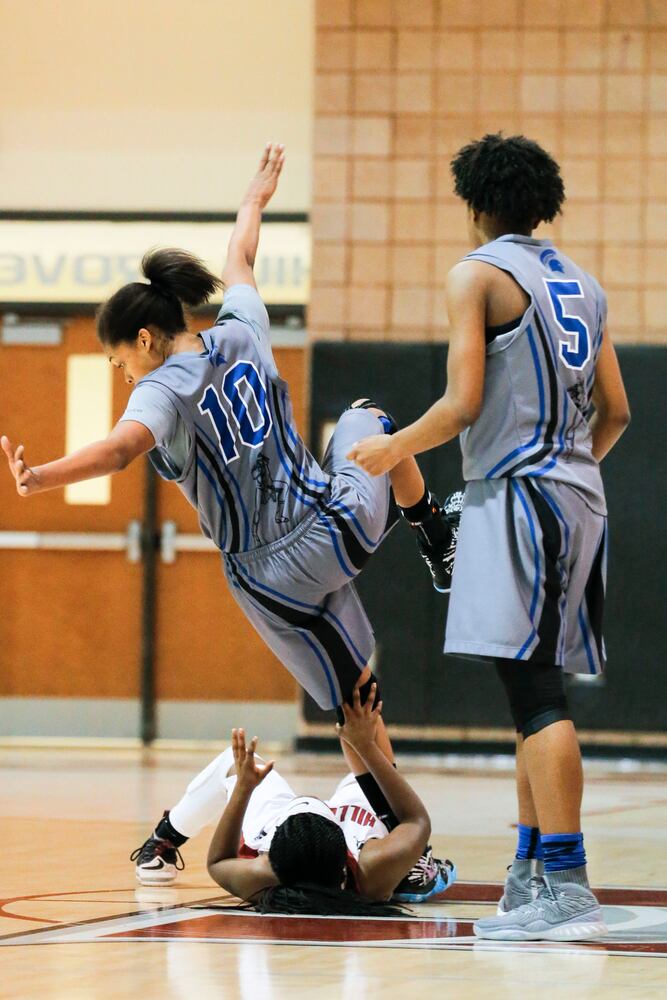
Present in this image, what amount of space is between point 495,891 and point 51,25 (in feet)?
22.0

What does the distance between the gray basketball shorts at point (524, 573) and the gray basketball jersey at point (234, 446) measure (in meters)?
0.53

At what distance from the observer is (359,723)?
3682 millimetres

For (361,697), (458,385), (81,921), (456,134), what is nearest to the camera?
(458,385)

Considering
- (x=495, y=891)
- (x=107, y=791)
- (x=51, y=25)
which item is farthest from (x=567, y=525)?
(x=51, y=25)

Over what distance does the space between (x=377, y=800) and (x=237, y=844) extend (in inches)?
A: 13.7

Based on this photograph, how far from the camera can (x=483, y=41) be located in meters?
8.62

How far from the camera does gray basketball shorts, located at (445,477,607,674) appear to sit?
10.5 feet

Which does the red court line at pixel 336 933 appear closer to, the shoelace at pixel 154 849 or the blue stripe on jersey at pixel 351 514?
the shoelace at pixel 154 849

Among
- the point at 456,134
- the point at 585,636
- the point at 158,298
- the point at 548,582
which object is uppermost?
the point at 456,134

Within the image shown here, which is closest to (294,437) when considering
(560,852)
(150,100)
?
(560,852)

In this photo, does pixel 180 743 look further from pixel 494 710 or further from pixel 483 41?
pixel 483 41

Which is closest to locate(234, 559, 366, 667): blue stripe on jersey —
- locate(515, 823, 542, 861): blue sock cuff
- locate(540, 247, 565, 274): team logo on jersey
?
locate(515, 823, 542, 861): blue sock cuff

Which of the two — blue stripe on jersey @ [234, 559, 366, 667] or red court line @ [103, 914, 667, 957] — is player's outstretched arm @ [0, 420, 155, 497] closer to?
blue stripe on jersey @ [234, 559, 366, 667]

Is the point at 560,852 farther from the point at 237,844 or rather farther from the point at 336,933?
the point at 237,844
